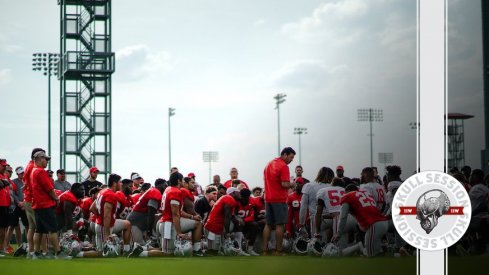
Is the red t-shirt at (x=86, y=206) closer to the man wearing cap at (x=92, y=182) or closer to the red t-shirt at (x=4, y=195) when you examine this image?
the man wearing cap at (x=92, y=182)

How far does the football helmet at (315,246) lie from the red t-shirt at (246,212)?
0.85 meters

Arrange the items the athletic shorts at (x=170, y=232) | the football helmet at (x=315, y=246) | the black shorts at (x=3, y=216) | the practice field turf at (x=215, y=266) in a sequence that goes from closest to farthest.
Result: the practice field turf at (x=215, y=266), the football helmet at (x=315, y=246), the athletic shorts at (x=170, y=232), the black shorts at (x=3, y=216)

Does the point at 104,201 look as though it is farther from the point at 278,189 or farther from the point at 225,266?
Result: the point at 225,266

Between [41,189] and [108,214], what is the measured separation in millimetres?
1042

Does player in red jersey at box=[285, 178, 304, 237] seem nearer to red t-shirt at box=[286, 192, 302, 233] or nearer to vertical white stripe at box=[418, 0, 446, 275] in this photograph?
red t-shirt at box=[286, 192, 302, 233]

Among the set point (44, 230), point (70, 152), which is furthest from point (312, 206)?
point (70, 152)

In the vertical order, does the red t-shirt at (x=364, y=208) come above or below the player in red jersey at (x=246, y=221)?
above

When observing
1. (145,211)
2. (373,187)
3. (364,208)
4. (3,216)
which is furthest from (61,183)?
(364,208)

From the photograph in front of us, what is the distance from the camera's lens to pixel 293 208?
7.12m

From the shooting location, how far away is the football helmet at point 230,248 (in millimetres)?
6691

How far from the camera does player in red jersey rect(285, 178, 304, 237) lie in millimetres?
7062

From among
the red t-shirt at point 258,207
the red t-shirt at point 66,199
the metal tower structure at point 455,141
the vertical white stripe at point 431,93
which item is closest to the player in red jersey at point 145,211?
the red t-shirt at point 66,199

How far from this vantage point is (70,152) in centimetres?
889

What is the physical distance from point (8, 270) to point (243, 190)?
2615 mm
